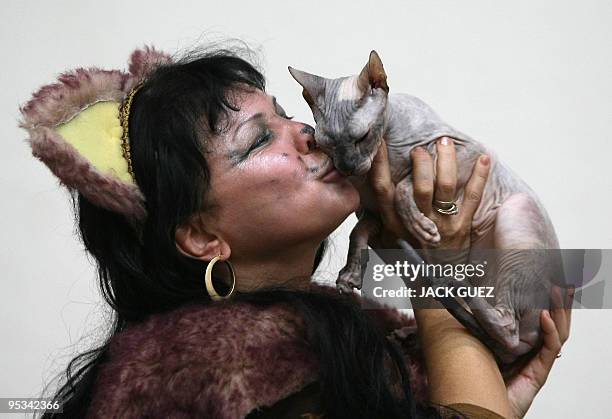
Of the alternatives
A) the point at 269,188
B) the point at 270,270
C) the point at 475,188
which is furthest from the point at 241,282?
the point at 475,188

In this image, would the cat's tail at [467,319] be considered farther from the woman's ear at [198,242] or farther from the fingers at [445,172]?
the woman's ear at [198,242]

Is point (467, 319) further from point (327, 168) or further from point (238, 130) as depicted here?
point (238, 130)

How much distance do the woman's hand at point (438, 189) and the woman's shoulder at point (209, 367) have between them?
308mm

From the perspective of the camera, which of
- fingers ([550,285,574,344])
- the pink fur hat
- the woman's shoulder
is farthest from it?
fingers ([550,285,574,344])

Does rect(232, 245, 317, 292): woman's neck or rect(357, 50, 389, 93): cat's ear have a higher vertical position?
rect(357, 50, 389, 93): cat's ear

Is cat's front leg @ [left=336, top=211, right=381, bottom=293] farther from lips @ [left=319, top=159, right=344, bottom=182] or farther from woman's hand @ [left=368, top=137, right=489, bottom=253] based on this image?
lips @ [left=319, top=159, right=344, bottom=182]

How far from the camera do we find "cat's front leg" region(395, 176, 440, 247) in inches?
52.4

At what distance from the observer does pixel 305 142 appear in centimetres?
130

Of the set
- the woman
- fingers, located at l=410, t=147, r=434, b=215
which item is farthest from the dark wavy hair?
fingers, located at l=410, t=147, r=434, b=215

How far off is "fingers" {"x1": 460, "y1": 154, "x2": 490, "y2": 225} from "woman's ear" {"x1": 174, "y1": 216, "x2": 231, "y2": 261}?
0.41m

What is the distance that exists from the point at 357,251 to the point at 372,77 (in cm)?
30

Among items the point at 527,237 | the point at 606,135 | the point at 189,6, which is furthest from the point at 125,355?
the point at 606,135

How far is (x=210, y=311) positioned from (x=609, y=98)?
1.46 metres

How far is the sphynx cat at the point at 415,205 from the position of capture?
1271 millimetres
